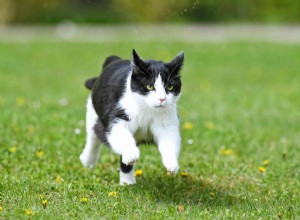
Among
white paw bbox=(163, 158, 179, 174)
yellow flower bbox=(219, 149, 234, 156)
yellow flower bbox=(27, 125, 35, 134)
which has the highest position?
white paw bbox=(163, 158, 179, 174)

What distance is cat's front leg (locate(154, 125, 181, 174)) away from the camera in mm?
4879

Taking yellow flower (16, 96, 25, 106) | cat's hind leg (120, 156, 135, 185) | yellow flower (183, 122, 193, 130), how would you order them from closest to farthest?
cat's hind leg (120, 156, 135, 185), yellow flower (183, 122, 193, 130), yellow flower (16, 96, 25, 106)

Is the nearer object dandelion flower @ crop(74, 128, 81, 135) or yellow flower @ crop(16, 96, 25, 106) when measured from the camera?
dandelion flower @ crop(74, 128, 81, 135)

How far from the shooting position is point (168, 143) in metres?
5.03

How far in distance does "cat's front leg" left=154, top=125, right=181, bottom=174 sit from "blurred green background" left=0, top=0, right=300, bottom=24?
17.5 meters

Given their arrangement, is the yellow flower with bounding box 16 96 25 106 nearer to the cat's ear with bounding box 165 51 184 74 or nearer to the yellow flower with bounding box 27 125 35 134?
the yellow flower with bounding box 27 125 35 134

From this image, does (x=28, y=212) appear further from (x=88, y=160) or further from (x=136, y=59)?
(x=88, y=160)

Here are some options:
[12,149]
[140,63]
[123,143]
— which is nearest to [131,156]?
[123,143]

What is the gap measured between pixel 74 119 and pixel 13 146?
1.54 m

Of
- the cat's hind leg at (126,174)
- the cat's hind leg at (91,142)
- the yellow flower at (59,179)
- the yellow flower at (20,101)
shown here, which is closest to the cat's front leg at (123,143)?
the cat's hind leg at (126,174)

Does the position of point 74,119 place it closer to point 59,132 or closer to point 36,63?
point 59,132

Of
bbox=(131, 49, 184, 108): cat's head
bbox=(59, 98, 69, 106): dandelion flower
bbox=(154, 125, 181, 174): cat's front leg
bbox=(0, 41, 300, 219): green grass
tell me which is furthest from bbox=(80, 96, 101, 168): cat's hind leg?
bbox=(59, 98, 69, 106): dandelion flower

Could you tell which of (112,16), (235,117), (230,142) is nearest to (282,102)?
(235,117)

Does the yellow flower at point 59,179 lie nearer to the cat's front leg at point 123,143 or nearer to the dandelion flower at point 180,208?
the cat's front leg at point 123,143
